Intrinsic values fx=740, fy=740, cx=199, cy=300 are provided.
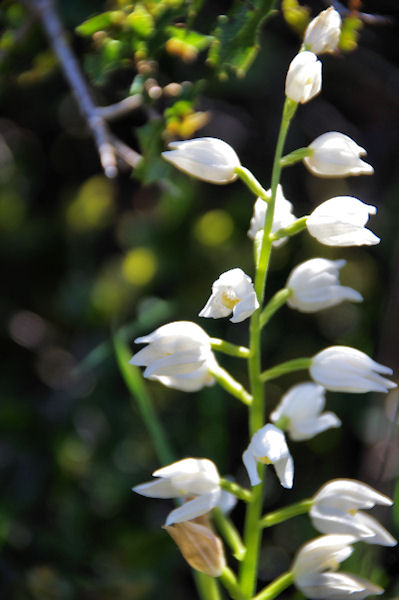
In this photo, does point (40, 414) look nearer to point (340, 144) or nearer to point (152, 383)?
point (152, 383)

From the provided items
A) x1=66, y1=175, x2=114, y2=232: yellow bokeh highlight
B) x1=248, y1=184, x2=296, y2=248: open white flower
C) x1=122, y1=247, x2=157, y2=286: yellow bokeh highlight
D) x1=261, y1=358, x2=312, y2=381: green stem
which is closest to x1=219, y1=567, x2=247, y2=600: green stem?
→ x1=261, y1=358, x2=312, y2=381: green stem

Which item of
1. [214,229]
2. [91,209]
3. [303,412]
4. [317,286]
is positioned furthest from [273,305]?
[91,209]

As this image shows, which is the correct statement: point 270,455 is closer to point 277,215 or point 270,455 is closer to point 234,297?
point 234,297

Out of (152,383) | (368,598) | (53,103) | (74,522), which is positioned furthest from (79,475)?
(53,103)

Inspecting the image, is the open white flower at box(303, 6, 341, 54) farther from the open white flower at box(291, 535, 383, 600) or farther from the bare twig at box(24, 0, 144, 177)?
the open white flower at box(291, 535, 383, 600)

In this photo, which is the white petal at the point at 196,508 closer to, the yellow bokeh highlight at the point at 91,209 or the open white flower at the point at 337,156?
the open white flower at the point at 337,156

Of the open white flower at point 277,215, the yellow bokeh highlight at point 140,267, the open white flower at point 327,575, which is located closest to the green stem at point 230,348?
the open white flower at point 277,215
